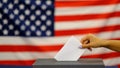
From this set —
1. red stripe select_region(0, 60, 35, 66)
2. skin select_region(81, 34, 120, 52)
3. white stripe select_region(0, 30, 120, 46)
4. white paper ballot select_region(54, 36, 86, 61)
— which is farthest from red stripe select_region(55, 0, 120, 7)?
white paper ballot select_region(54, 36, 86, 61)

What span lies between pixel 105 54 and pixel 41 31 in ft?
2.04

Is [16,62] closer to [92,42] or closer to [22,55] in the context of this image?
[22,55]

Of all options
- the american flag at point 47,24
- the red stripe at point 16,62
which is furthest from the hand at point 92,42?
the red stripe at point 16,62

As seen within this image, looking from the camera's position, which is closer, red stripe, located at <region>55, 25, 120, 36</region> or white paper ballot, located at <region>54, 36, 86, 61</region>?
white paper ballot, located at <region>54, 36, 86, 61</region>

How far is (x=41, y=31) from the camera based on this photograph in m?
2.45

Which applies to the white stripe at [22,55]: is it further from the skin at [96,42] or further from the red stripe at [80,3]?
the skin at [96,42]

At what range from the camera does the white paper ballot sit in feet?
3.86

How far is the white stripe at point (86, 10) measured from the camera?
2419 mm

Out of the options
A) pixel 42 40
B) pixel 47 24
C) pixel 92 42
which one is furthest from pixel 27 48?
pixel 92 42

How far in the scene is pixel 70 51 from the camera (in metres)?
1.18

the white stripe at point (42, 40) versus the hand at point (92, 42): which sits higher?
the hand at point (92, 42)

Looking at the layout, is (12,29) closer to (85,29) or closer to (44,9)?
(44,9)

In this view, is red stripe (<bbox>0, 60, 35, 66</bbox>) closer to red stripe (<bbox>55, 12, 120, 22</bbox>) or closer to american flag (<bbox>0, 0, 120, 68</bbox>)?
american flag (<bbox>0, 0, 120, 68</bbox>)

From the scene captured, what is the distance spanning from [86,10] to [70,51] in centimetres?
131
